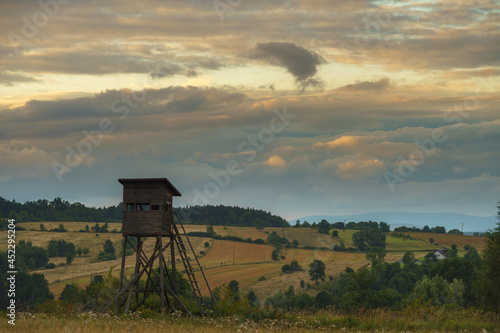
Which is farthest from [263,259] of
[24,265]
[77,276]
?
[24,265]

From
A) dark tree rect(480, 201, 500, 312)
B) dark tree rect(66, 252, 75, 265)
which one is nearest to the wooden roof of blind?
dark tree rect(480, 201, 500, 312)

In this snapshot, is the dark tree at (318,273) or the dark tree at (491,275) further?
the dark tree at (318,273)

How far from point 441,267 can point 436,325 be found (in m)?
72.0

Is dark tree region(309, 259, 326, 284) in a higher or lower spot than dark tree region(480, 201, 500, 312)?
lower

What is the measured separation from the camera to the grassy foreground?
22766mm

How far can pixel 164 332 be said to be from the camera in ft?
70.6

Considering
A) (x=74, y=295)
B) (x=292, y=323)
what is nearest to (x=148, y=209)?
(x=292, y=323)

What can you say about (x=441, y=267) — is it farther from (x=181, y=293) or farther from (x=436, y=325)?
(x=436, y=325)

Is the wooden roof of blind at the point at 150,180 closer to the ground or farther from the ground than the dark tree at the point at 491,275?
farther from the ground

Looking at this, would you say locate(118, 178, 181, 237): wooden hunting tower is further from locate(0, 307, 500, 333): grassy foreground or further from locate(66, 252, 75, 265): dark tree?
locate(66, 252, 75, 265): dark tree

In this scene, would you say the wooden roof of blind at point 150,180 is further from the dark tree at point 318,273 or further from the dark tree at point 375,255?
the dark tree at point 375,255

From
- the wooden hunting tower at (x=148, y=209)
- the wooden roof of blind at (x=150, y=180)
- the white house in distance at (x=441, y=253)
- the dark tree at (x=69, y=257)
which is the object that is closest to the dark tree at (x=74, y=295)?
the wooden hunting tower at (x=148, y=209)

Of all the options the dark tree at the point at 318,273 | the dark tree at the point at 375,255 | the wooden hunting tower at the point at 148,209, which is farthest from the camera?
the dark tree at the point at 375,255

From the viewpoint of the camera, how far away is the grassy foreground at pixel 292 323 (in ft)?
74.7
